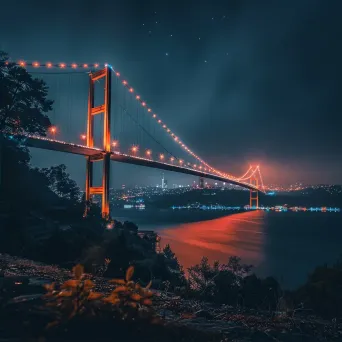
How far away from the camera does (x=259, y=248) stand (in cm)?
3069

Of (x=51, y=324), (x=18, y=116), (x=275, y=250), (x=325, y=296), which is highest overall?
(x=18, y=116)

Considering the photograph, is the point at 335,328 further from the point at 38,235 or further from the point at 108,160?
the point at 108,160

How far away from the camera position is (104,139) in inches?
984

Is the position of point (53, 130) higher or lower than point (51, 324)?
higher

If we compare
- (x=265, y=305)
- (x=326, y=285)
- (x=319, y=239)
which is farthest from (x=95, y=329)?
(x=319, y=239)

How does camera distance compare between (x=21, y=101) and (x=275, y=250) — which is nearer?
(x=21, y=101)

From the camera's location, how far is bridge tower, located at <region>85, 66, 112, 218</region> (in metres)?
23.2

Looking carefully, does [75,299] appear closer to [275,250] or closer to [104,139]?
[104,139]

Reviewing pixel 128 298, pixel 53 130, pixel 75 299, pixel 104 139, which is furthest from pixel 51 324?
pixel 104 139

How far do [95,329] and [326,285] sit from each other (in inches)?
334

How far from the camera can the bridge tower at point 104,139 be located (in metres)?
23.2

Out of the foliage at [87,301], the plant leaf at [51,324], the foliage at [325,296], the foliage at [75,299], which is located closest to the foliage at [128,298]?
the foliage at [87,301]

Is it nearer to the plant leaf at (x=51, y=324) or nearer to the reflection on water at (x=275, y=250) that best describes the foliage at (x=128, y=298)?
the plant leaf at (x=51, y=324)

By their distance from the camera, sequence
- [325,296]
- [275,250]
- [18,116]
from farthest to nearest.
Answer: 1. [275,250]
2. [18,116]
3. [325,296]
